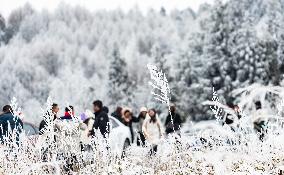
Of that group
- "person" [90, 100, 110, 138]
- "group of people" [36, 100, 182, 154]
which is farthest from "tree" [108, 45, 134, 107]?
"person" [90, 100, 110, 138]

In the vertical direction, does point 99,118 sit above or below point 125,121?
below

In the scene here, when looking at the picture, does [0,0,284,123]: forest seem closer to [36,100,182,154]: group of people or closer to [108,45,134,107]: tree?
[108,45,134,107]: tree

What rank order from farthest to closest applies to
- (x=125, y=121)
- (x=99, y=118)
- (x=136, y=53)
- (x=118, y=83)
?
(x=136, y=53) < (x=118, y=83) < (x=125, y=121) < (x=99, y=118)

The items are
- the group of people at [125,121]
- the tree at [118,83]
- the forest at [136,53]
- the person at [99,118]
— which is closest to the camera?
the group of people at [125,121]

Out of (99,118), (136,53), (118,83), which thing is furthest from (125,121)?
(136,53)

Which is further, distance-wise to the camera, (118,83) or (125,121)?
(118,83)

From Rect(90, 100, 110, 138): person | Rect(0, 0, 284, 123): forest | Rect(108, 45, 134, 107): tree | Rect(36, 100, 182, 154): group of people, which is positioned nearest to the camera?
Rect(36, 100, 182, 154): group of people

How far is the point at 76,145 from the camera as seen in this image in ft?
23.8

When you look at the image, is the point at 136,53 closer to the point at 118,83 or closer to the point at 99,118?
the point at 118,83

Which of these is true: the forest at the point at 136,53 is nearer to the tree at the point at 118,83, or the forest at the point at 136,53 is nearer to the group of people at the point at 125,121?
the tree at the point at 118,83

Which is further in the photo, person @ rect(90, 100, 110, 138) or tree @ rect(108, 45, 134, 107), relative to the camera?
tree @ rect(108, 45, 134, 107)

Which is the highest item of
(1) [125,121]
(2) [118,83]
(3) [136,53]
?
(3) [136,53]

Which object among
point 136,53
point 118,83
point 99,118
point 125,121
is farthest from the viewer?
point 136,53

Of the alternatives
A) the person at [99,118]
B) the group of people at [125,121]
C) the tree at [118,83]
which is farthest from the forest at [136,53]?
the person at [99,118]
